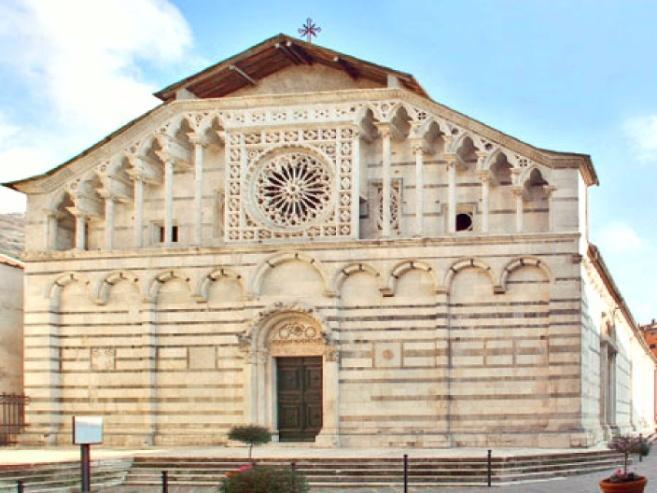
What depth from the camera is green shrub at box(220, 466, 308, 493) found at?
16.4 metres

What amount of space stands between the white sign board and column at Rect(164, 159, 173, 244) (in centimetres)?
1106

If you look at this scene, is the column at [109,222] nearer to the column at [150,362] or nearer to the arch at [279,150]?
the column at [150,362]

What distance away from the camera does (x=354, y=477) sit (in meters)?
24.0

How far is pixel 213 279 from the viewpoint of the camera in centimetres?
3019

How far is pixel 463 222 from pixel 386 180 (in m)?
2.17

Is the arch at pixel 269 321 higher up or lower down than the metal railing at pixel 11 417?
higher up

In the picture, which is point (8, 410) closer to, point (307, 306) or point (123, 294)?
point (123, 294)

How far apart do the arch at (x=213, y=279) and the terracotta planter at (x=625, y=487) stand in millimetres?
13354

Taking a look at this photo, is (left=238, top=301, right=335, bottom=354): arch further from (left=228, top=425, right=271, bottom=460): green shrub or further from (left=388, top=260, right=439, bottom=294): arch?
(left=228, top=425, right=271, bottom=460): green shrub

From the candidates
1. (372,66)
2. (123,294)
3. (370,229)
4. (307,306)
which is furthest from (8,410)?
(372,66)

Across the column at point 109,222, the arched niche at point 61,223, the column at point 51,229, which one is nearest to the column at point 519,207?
the column at point 109,222

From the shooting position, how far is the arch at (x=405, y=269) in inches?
1139

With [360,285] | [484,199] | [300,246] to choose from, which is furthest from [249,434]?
[484,199]

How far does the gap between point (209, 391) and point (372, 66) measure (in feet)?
28.3
